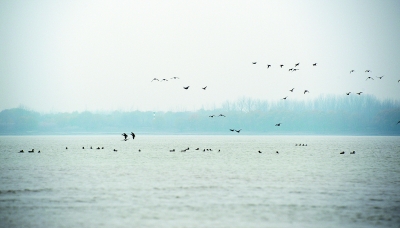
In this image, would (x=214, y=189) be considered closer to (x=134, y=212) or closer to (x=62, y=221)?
(x=134, y=212)

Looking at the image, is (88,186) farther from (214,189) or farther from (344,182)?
(344,182)

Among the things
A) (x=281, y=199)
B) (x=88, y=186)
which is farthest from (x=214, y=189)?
(x=88, y=186)

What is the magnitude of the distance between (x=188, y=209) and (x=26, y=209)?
8.42m

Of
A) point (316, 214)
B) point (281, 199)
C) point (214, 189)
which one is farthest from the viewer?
point (214, 189)

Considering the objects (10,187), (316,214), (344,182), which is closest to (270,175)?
(344,182)

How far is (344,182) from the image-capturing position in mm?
37875

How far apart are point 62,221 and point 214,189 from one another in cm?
1270

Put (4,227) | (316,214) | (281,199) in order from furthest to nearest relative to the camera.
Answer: (281,199) < (316,214) < (4,227)

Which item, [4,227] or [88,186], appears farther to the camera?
[88,186]

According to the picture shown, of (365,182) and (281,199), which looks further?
(365,182)

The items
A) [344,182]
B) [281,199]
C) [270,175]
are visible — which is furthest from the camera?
[270,175]

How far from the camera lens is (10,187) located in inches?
1346

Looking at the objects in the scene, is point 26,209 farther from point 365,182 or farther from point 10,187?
point 365,182

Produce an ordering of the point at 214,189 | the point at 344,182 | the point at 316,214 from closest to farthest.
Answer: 1. the point at 316,214
2. the point at 214,189
3. the point at 344,182
